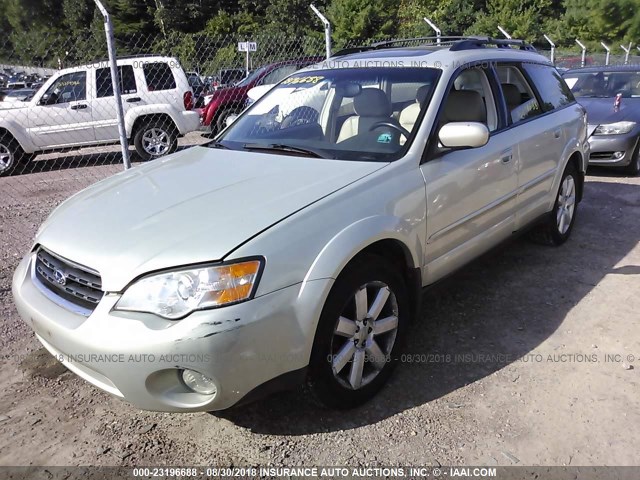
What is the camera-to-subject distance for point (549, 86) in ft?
15.0

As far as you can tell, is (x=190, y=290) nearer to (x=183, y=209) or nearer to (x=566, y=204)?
(x=183, y=209)

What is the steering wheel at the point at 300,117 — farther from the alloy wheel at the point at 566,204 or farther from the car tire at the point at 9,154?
the car tire at the point at 9,154

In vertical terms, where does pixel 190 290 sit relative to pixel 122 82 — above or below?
above

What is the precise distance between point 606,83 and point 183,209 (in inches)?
333

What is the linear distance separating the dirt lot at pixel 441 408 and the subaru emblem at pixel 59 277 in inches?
29.7

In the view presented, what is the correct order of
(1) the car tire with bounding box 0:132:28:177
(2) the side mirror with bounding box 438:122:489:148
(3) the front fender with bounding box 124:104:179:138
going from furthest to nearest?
1. (3) the front fender with bounding box 124:104:179:138
2. (1) the car tire with bounding box 0:132:28:177
3. (2) the side mirror with bounding box 438:122:489:148

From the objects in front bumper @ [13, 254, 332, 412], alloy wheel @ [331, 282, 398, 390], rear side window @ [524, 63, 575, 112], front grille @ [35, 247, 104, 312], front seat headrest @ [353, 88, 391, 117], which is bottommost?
alloy wheel @ [331, 282, 398, 390]

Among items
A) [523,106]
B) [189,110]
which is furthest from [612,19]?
[523,106]

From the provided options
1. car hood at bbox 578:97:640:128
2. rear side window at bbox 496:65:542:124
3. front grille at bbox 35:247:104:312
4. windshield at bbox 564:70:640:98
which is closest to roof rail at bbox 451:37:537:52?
rear side window at bbox 496:65:542:124

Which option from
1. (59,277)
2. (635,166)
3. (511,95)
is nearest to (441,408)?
(59,277)

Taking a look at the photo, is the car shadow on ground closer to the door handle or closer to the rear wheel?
the door handle

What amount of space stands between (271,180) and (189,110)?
802 centimetres

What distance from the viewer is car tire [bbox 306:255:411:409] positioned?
238cm

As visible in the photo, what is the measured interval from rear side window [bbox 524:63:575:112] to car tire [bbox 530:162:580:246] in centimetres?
59
